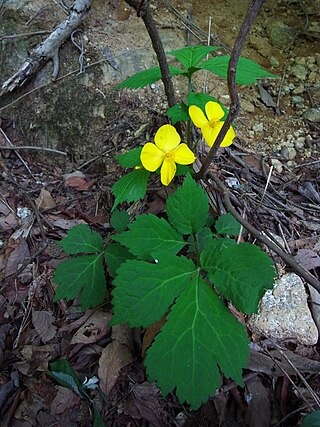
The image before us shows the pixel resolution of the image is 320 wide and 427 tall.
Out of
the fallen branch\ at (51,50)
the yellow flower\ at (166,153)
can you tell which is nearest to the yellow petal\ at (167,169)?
the yellow flower\ at (166,153)

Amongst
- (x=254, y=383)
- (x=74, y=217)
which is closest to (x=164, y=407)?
(x=254, y=383)

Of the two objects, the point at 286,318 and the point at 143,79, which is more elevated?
the point at 143,79

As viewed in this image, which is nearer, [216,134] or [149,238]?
[149,238]

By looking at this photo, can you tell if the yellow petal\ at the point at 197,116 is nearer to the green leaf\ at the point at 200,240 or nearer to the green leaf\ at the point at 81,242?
the green leaf\ at the point at 200,240

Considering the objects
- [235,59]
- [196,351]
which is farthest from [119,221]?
[235,59]

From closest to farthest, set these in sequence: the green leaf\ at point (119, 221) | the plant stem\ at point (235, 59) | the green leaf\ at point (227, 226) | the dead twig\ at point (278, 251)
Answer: the plant stem\ at point (235, 59), the dead twig\ at point (278, 251), the green leaf\ at point (227, 226), the green leaf\ at point (119, 221)

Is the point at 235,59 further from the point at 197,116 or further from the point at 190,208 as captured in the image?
the point at 190,208

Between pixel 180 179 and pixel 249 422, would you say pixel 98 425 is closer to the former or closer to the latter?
pixel 249 422

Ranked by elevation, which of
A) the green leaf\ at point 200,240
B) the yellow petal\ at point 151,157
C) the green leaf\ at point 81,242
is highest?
the yellow petal\ at point 151,157
